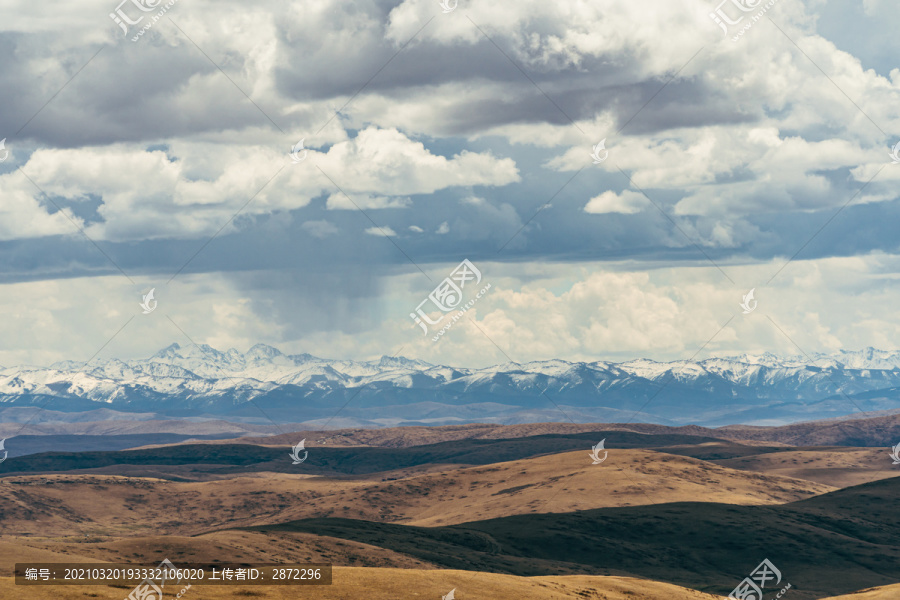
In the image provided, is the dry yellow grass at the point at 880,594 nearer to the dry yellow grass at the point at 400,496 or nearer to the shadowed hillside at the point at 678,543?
the shadowed hillside at the point at 678,543

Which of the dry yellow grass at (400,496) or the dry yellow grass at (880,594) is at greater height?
the dry yellow grass at (400,496)

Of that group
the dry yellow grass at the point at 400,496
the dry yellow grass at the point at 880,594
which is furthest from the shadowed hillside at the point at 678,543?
the dry yellow grass at the point at 400,496

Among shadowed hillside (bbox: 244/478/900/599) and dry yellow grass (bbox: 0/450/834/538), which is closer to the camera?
shadowed hillside (bbox: 244/478/900/599)

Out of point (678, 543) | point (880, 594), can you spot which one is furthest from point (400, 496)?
point (880, 594)

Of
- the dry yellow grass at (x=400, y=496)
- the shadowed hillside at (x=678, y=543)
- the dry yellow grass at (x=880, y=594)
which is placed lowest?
the dry yellow grass at (x=880, y=594)

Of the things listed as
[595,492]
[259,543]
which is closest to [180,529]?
[595,492]

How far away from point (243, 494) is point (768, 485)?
99325 millimetres

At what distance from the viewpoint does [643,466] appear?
15612 centimetres

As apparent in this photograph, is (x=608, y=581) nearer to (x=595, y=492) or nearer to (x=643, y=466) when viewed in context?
(x=595, y=492)

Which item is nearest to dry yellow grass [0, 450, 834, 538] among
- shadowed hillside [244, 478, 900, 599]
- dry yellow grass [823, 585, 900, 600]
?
shadowed hillside [244, 478, 900, 599]

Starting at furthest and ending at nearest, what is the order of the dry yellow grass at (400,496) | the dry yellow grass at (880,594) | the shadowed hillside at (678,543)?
the dry yellow grass at (400,496) → the shadowed hillside at (678,543) → the dry yellow grass at (880,594)

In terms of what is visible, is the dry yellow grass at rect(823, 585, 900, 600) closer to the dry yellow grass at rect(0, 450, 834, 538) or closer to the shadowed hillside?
the shadowed hillside

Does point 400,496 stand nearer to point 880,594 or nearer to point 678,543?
point 678,543

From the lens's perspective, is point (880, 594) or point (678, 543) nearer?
point (880, 594)
